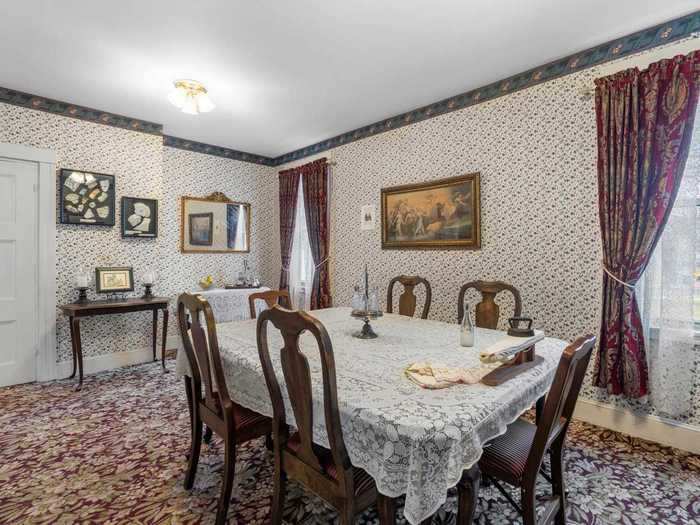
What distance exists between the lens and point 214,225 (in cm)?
512

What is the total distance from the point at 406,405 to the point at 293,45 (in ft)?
8.50

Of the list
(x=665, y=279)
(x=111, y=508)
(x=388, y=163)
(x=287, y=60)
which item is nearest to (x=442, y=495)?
(x=111, y=508)

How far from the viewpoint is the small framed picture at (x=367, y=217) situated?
4.35 m

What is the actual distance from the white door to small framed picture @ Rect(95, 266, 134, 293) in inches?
20.7

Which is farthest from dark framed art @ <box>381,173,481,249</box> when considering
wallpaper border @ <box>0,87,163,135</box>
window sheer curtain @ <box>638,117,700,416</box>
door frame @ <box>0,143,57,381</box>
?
door frame @ <box>0,143,57,381</box>

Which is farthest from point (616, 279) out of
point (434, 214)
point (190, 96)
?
point (190, 96)

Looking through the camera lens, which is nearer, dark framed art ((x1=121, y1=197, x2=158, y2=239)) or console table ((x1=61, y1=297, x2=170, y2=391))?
console table ((x1=61, y1=297, x2=170, y2=391))

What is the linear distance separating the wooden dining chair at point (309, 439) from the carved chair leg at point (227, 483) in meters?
0.28

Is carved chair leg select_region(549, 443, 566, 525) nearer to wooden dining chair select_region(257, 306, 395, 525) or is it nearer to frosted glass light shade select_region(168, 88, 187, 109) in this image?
wooden dining chair select_region(257, 306, 395, 525)

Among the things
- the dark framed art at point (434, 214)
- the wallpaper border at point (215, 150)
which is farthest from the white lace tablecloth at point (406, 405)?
the wallpaper border at point (215, 150)

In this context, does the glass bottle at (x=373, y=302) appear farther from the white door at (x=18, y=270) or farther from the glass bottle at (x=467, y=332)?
the white door at (x=18, y=270)

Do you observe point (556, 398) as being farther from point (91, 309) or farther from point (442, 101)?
point (91, 309)

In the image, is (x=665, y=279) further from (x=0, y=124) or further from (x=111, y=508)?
(x=0, y=124)

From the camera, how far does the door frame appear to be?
3.59 meters
